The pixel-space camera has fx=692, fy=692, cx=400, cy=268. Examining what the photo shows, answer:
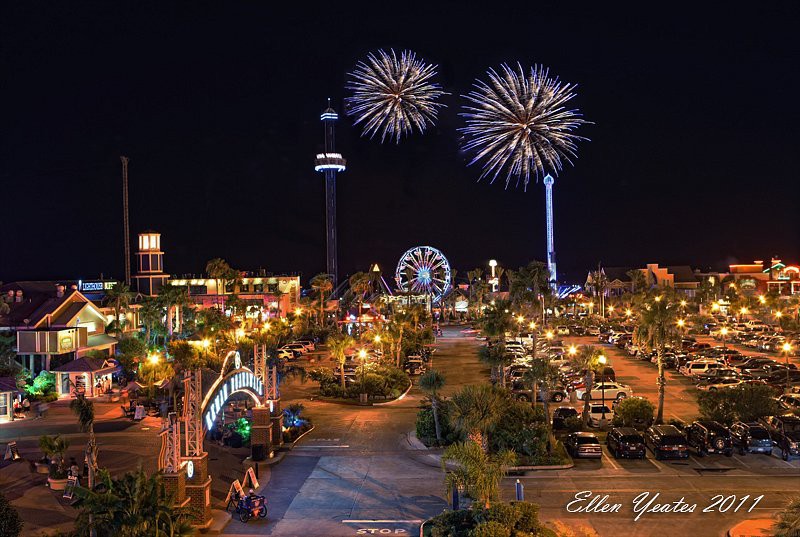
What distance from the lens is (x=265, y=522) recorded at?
67.1 ft

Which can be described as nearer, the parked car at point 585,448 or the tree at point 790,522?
the tree at point 790,522

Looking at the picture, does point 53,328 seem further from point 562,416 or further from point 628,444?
point 628,444

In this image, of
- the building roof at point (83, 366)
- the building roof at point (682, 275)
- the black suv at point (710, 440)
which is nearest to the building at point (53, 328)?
the building roof at point (83, 366)

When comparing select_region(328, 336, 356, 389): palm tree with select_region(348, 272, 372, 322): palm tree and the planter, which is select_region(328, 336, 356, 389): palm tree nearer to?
the planter

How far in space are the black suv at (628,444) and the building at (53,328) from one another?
34.9m

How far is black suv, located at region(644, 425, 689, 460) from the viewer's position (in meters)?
26.0

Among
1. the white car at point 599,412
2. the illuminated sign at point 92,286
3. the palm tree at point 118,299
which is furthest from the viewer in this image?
the illuminated sign at point 92,286

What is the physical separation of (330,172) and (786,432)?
115m

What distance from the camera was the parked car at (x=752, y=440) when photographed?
1053 inches

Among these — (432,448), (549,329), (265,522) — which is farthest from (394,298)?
(265,522)

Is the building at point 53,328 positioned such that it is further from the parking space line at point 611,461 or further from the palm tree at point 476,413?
→ the parking space line at point 611,461

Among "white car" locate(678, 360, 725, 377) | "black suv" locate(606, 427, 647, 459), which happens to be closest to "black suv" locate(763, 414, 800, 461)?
"black suv" locate(606, 427, 647, 459)

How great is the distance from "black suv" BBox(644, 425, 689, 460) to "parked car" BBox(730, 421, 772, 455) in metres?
2.27

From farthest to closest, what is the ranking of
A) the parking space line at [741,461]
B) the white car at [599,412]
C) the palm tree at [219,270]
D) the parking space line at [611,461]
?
the palm tree at [219,270] < the white car at [599,412] < the parking space line at [611,461] < the parking space line at [741,461]
